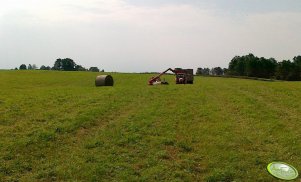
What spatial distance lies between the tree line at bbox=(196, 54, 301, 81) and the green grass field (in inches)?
3976

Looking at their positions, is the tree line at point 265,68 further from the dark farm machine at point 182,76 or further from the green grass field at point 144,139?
the green grass field at point 144,139

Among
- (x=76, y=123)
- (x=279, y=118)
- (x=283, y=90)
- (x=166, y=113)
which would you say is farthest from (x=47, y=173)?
(x=283, y=90)

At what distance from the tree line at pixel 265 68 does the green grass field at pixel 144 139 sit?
10100 cm

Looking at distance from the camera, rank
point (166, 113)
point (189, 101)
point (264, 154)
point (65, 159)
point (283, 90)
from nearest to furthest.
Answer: point (65, 159), point (264, 154), point (166, 113), point (189, 101), point (283, 90)

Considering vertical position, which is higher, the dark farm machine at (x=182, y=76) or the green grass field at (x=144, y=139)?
the dark farm machine at (x=182, y=76)

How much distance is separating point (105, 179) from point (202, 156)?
384 cm

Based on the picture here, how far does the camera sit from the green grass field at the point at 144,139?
1211 centimetres

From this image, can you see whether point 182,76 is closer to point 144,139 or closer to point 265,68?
point 144,139

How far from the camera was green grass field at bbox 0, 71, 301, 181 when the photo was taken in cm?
1211

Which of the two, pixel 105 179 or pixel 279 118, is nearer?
pixel 105 179

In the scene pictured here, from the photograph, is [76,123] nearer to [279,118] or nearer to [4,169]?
[4,169]

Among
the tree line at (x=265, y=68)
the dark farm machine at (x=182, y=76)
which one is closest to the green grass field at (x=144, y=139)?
the dark farm machine at (x=182, y=76)

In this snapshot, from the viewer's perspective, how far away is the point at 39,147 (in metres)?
13.9

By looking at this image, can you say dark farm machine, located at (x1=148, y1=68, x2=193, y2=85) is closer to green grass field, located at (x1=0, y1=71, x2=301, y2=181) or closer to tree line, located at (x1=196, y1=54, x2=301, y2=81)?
green grass field, located at (x1=0, y1=71, x2=301, y2=181)
